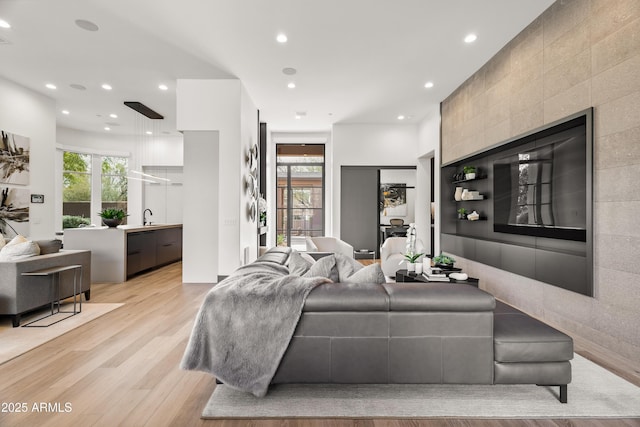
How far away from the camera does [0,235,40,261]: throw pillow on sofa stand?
335 cm

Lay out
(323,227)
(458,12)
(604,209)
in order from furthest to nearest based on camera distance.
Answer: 1. (323,227)
2. (458,12)
3. (604,209)

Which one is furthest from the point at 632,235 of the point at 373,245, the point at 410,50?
the point at 373,245

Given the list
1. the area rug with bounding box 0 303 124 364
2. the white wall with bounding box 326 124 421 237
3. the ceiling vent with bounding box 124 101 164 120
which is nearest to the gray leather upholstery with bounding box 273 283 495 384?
the area rug with bounding box 0 303 124 364

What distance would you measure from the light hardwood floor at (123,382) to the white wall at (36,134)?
3746 mm

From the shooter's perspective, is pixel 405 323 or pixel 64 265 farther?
pixel 64 265

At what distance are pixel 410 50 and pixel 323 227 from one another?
5.53 meters

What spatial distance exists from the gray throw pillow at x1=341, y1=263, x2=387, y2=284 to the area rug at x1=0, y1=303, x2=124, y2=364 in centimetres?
277

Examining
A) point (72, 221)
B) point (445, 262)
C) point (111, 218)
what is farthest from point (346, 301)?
point (72, 221)

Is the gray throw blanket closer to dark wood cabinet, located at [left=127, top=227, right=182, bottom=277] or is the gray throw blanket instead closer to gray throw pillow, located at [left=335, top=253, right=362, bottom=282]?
gray throw pillow, located at [left=335, top=253, right=362, bottom=282]

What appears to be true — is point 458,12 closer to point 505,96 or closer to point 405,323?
point 505,96

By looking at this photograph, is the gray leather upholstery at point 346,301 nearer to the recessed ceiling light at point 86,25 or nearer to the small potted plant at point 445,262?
the small potted plant at point 445,262

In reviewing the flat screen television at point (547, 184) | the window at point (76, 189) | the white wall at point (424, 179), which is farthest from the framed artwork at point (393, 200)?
the window at point (76, 189)

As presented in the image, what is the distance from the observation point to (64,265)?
382 cm

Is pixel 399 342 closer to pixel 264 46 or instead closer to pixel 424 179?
pixel 264 46
